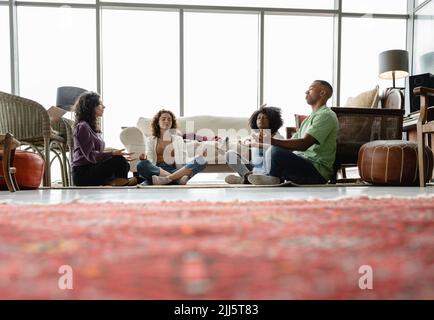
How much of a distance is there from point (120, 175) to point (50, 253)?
2237 mm

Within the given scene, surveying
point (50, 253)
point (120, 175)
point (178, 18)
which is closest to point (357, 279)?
point (50, 253)

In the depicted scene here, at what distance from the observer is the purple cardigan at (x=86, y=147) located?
102 inches

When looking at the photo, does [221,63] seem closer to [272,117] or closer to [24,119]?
[272,117]

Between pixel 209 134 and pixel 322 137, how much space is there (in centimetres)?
204

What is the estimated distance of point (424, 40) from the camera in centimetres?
548

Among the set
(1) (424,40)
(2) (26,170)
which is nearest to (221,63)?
(1) (424,40)

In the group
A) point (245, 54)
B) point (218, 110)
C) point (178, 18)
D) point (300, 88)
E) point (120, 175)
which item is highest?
point (178, 18)

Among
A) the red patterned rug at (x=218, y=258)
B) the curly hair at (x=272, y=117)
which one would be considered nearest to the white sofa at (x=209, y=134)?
the curly hair at (x=272, y=117)

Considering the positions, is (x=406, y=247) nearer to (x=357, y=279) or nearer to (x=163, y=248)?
(x=357, y=279)

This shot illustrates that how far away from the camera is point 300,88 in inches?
224

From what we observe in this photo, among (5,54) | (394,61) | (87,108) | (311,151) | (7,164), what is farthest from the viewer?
(5,54)

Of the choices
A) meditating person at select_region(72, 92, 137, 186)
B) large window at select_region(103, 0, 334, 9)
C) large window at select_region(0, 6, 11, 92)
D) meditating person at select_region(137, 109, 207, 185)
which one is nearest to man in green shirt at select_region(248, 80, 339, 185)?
meditating person at select_region(137, 109, 207, 185)

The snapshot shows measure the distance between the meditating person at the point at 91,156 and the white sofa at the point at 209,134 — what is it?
802 millimetres

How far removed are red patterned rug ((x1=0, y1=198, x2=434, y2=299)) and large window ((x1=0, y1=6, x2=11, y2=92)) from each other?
17.4 feet
